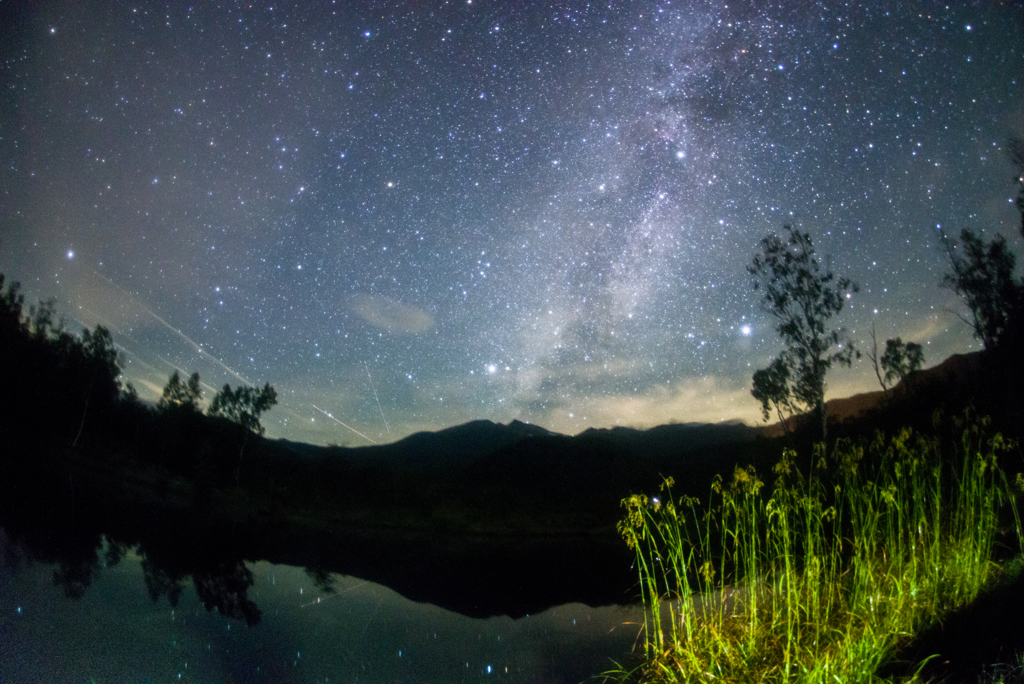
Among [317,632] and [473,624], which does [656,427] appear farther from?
[317,632]

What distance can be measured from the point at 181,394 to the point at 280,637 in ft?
13.4

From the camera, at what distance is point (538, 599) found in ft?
17.1

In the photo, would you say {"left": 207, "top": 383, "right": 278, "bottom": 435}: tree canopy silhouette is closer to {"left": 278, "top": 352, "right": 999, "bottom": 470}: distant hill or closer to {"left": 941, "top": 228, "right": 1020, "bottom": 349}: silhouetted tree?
{"left": 278, "top": 352, "right": 999, "bottom": 470}: distant hill

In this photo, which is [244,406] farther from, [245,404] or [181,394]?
[181,394]

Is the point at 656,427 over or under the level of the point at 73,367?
under

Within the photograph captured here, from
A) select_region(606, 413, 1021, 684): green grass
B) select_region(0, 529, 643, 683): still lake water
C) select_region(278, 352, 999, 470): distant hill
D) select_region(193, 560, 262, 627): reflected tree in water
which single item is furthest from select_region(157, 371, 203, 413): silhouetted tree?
select_region(606, 413, 1021, 684): green grass

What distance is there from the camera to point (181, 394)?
20.5ft

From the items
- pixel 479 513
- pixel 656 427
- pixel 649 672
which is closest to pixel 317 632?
pixel 649 672

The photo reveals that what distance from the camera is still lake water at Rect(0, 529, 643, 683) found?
3256 millimetres

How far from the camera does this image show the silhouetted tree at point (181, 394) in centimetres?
617

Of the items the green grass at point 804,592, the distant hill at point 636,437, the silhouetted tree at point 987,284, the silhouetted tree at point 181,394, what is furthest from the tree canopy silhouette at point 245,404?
the silhouetted tree at point 987,284

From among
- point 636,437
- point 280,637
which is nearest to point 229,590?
point 280,637

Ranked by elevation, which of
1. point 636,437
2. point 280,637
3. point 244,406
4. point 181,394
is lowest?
point 280,637

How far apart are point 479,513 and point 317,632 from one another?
4.50 m
